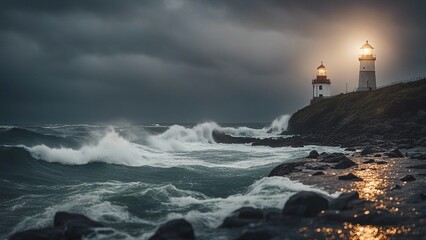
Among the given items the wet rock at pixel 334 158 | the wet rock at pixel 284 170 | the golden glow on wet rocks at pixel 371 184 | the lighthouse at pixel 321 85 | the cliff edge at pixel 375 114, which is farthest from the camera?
the lighthouse at pixel 321 85

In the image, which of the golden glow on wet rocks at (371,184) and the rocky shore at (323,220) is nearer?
the rocky shore at (323,220)

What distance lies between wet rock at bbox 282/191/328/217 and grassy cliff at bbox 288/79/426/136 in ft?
105

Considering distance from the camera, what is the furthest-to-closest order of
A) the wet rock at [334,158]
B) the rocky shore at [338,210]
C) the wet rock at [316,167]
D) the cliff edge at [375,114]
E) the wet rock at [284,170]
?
the cliff edge at [375,114]
the wet rock at [334,158]
the wet rock at [316,167]
the wet rock at [284,170]
the rocky shore at [338,210]

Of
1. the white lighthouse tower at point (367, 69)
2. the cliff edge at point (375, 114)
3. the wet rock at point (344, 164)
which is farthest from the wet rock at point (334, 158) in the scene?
the white lighthouse tower at point (367, 69)

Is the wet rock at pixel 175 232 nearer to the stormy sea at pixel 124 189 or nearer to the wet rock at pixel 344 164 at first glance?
the stormy sea at pixel 124 189

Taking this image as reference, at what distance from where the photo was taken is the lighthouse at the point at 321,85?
7856 cm

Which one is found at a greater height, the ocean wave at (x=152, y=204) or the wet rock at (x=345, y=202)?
the wet rock at (x=345, y=202)

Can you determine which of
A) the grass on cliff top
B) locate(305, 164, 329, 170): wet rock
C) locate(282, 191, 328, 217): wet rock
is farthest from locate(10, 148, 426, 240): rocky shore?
the grass on cliff top

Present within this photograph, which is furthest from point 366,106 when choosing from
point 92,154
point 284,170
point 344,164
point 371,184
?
point 371,184

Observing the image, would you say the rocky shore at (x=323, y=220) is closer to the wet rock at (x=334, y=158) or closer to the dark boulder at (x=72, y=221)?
the dark boulder at (x=72, y=221)

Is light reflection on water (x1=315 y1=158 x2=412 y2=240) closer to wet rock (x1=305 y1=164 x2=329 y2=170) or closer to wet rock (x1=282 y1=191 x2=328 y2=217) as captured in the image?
wet rock (x1=282 y1=191 x2=328 y2=217)

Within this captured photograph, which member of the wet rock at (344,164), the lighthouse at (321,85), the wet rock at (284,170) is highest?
the lighthouse at (321,85)

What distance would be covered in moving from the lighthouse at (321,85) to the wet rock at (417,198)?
2629 inches

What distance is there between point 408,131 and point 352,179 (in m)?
26.9
